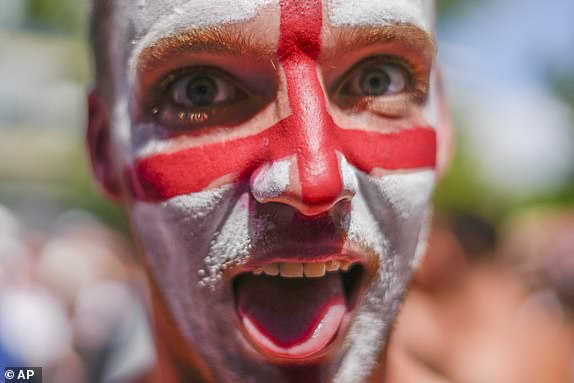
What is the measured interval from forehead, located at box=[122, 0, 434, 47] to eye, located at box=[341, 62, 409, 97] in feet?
0.37

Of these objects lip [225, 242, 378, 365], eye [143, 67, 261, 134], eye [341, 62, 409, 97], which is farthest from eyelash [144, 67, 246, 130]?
lip [225, 242, 378, 365]

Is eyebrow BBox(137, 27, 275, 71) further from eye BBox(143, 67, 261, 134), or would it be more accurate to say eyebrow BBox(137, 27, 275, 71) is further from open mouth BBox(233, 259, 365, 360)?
open mouth BBox(233, 259, 365, 360)

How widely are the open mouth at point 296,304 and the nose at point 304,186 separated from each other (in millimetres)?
151

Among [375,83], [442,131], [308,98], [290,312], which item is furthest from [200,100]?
[442,131]

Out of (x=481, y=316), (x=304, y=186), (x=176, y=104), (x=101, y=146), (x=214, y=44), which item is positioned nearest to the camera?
(x=304, y=186)

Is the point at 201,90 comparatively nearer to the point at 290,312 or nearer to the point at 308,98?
the point at 308,98

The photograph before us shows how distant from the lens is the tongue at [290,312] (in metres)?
1.51

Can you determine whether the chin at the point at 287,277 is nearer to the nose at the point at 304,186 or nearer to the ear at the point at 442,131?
the nose at the point at 304,186

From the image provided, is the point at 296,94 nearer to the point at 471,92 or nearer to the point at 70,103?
the point at 70,103

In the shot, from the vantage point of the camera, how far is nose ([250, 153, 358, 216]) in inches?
55.7

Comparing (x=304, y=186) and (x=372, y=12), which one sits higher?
(x=372, y=12)

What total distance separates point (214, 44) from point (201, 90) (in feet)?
0.42

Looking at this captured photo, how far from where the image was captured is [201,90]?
1.60 m

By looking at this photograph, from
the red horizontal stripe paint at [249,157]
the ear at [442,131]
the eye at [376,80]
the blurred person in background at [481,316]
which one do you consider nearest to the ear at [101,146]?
the red horizontal stripe paint at [249,157]
